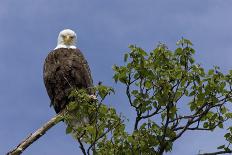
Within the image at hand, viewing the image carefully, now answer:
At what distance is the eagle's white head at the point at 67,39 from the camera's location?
15.6 metres

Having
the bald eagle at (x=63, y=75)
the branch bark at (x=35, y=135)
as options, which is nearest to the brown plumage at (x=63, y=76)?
the bald eagle at (x=63, y=75)

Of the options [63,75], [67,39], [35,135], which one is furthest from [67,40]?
[35,135]

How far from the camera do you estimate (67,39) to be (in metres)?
15.6

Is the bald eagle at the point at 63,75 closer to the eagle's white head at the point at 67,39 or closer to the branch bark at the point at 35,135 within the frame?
the eagle's white head at the point at 67,39

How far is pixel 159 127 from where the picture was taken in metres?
10.6

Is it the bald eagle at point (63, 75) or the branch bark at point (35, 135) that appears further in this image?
the bald eagle at point (63, 75)

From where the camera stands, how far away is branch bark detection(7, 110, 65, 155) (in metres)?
11.3

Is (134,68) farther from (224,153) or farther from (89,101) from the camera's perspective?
(224,153)

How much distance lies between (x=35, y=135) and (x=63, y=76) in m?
2.90

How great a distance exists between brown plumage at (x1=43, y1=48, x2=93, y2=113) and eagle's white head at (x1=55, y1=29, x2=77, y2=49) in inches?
30.5

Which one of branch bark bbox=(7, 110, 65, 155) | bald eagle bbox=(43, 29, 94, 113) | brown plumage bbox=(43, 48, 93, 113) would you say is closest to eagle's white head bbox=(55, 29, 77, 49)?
bald eagle bbox=(43, 29, 94, 113)

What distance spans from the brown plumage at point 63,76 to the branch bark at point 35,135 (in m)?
2.34

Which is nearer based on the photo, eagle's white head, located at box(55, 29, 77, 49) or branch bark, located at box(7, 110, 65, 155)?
branch bark, located at box(7, 110, 65, 155)

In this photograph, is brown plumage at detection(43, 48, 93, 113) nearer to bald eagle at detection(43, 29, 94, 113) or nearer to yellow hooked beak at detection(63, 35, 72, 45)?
bald eagle at detection(43, 29, 94, 113)
